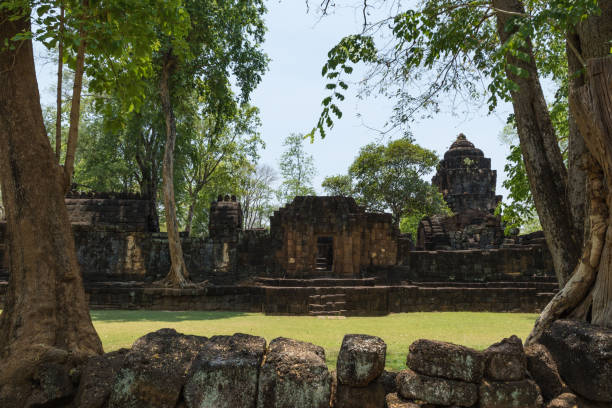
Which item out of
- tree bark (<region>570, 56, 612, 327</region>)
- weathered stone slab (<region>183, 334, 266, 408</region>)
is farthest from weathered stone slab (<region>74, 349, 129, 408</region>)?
tree bark (<region>570, 56, 612, 327</region>)

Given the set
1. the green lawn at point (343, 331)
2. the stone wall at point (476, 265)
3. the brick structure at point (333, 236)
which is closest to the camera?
the green lawn at point (343, 331)

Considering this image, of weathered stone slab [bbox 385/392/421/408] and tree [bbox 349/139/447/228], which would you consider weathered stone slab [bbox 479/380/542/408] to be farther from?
tree [bbox 349/139/447/228]

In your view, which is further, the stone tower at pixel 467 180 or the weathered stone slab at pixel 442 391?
the stone tower at pixel 467 180

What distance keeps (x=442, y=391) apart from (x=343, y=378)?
2.08 ft

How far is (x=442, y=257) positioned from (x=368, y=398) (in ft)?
48.5

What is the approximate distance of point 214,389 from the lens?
8.13 ft

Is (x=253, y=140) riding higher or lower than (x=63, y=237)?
higher

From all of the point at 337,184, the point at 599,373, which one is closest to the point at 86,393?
the point at 599,373

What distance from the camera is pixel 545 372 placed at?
107 inches

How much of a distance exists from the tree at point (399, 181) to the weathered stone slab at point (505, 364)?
2646cm

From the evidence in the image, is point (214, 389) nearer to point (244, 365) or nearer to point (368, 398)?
point (244, 365)

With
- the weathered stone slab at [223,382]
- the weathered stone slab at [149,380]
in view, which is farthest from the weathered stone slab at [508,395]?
the weathered stone slab at [149,380]

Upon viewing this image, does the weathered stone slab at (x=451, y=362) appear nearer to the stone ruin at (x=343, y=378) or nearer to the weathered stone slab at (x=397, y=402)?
the stone ruin at (x=343, y=378)

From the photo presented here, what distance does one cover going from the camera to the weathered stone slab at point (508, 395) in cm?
253
